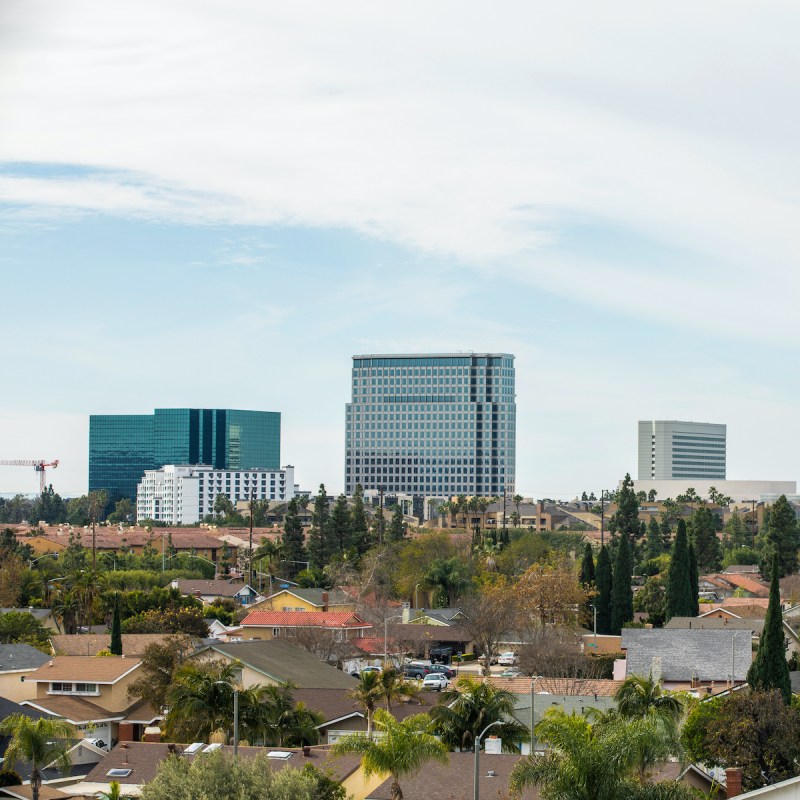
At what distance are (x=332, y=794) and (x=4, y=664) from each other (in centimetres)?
3808

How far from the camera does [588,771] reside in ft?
123

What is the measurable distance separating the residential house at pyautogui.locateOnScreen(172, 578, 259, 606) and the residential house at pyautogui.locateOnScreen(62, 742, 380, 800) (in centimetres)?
7355

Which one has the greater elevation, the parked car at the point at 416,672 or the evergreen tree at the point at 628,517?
the evergreen tree at the point at 628,517

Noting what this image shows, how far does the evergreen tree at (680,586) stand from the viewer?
10106 centimetres

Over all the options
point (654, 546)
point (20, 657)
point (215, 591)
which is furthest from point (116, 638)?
point (654, 546)

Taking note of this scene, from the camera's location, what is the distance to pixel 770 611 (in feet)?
206

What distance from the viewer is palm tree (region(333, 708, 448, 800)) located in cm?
4303

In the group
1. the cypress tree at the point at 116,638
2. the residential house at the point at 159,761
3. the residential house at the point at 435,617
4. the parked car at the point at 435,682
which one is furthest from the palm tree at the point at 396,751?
the residential house at the point at 435,617

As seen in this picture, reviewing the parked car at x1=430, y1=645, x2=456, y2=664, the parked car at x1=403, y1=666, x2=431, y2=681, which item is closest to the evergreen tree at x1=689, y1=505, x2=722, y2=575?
the parked car at x1=430, y1=645, x2=456, y2=664

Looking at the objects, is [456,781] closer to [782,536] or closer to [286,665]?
[286,665]

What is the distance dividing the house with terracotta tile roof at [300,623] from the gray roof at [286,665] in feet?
64.3

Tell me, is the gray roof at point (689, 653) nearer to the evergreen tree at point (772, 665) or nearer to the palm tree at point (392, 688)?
the evergreen tree at point (772, 665)

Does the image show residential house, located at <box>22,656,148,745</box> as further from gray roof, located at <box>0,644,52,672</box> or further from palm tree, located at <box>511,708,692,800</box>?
palm tree, located at <box>511,708,692,800</box>

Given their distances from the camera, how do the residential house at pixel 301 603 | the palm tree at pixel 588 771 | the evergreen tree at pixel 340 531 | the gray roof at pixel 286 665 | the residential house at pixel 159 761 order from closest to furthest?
the palm tree at pixel 588 771, the residential house at pixel 159 761, the gray roof at pixel 286 665, the residential house at pixel 301 603, the evergreen tree at pixel 340 531
